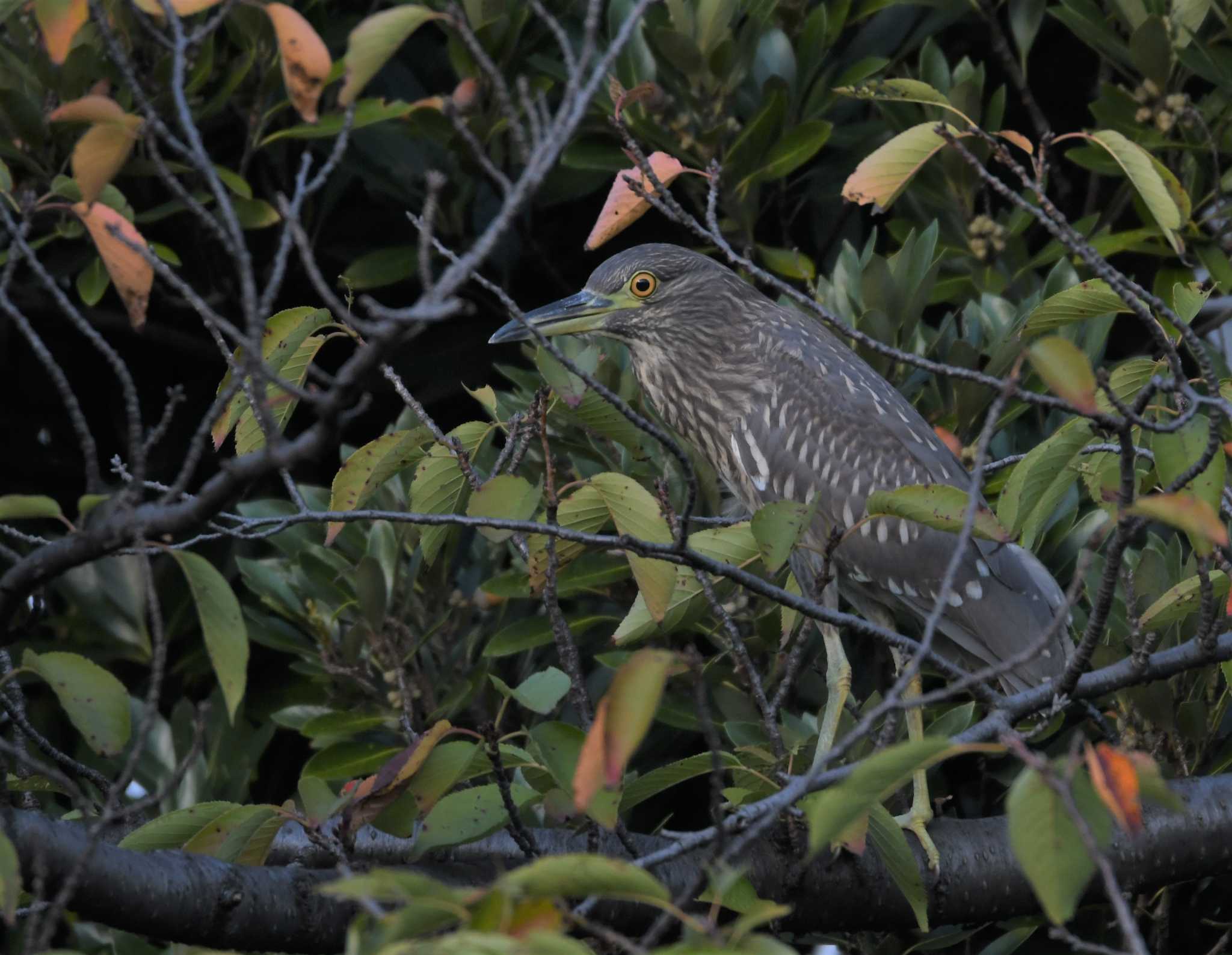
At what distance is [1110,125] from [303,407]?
236 cm

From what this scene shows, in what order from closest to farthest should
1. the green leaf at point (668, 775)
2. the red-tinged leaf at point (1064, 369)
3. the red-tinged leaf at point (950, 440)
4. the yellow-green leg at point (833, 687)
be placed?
the red-tinged leaf at point (1064, 369) < the green leaf at point (668, 775) < the yellow-green leg at point (833, 687) < the red-tinged leaf at point (950, 440)

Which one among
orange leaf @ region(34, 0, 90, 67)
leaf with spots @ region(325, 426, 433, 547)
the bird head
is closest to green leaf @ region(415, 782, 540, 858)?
leaf with spots @ region(325, 426, 433, 547)

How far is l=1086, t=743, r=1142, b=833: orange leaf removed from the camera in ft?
4.68

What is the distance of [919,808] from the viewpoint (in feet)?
10.4

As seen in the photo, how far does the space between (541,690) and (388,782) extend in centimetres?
26

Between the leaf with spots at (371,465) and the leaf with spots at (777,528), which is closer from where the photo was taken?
the leaf with spots at (777,528)

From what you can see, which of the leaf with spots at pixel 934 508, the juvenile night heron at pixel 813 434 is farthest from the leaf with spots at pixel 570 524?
the juvenile night heron at pixel 813 434

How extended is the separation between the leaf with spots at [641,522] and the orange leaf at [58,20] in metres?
0.92

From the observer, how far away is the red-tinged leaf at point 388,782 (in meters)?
2.14

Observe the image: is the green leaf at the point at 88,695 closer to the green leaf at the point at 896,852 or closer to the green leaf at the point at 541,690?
the green leaf at the point at 541,690

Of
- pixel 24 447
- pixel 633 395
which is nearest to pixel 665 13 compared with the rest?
pixel 633 395

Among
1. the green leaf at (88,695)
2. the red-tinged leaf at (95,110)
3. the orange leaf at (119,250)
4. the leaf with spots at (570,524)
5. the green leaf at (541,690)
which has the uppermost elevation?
the red-tinged leaf at (95,110)

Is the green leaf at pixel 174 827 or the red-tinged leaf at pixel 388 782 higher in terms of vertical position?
the red-tinged leaf at pixel 388 782

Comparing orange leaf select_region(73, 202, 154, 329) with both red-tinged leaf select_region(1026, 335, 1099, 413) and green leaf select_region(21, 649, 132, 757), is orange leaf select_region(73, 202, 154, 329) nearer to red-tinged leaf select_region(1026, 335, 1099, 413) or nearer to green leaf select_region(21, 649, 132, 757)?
green leaf select_region(21, 649, 132, 757)
